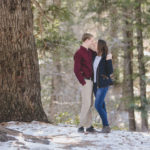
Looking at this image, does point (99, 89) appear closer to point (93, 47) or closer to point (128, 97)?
point (93, 47)

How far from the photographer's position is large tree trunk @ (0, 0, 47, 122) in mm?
6305

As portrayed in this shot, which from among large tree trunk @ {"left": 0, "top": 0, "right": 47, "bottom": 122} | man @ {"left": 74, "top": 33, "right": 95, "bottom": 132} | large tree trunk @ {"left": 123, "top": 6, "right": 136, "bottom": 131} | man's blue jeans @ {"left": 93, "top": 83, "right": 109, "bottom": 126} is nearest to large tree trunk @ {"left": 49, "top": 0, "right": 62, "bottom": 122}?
large tree trunk @ {"left": 123, "top": 6, "right": 136, "bottom": 131}

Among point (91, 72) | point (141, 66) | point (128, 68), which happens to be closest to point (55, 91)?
point (128, 68)

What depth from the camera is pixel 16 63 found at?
20.9 feet

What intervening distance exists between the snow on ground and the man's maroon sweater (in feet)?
3.48

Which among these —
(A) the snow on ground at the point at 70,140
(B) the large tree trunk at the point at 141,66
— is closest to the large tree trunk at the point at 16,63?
(A) the snow on ground at the point at 70,140

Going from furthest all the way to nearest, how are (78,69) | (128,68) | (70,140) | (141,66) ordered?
(128,68)
(141,66)
(78,69)
(70,140)

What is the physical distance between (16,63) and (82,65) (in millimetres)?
1620

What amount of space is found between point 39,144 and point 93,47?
227 centimetres

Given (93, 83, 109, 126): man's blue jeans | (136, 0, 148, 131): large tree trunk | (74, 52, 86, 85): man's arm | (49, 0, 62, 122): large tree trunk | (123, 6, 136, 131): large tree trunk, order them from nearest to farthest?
(74, 52, 86, 85): man's arm → (93, 83, 109, 126): man's blue jeans → (136, 0, 148, 131): large tree trunk → (49, 0, 62, 122): large tree trunk → (123, 6, 136, 131): large tree trunk

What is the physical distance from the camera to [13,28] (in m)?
6.33

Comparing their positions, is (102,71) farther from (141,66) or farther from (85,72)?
(141,66)

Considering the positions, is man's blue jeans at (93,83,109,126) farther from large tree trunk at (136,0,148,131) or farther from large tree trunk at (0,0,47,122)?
large tree trunk at (136,0,148,131)

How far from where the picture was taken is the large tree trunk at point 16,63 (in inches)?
248
